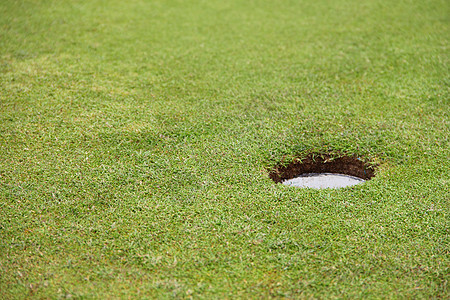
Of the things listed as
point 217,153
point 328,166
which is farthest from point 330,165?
point 217,153

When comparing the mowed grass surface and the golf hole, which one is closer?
the mowed grass surface

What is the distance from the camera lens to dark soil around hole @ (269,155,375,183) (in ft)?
10.5

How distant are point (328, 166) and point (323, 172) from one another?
0.21 ft

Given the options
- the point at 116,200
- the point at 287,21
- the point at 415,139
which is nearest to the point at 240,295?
the point at 116,200

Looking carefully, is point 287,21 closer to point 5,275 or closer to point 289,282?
point 289,282

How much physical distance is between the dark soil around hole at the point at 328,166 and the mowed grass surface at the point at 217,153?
3.0 inches

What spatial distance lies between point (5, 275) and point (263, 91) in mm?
2716

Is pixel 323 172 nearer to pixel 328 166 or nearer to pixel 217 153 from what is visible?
pixel 328 166

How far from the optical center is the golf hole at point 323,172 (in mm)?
3121

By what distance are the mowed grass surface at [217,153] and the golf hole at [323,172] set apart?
8 cm

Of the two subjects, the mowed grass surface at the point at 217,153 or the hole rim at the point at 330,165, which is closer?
the mowed grass surface at the point at 217,153

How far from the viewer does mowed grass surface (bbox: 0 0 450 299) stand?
7.67ft

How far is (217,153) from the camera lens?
10.5ft

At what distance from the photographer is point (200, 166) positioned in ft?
10.1
